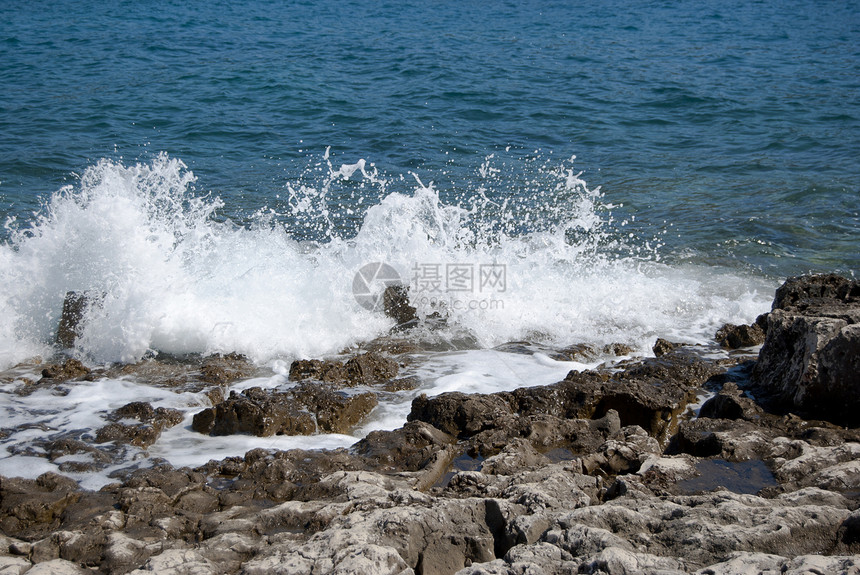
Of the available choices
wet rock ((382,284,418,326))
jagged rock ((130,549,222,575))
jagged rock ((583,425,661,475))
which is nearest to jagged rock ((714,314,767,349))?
jagged rock ((583,425,661,475))

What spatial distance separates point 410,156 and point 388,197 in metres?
3.53

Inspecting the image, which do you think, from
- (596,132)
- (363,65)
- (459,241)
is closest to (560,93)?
(596,132)

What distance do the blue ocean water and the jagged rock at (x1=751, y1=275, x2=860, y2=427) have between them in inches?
59.1

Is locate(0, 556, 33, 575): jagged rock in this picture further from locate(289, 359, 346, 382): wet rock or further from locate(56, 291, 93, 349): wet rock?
locate(56, 291, 93, 349): wet rock

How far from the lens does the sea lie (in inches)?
221

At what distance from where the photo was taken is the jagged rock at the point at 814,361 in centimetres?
378

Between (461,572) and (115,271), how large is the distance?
4793 mm

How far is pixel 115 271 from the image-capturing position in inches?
242

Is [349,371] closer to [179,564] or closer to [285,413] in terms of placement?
[285,413]

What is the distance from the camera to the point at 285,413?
13.8 feet

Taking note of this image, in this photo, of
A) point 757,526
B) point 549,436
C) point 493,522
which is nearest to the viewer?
point 757,526

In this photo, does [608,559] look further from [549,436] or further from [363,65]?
[363,65]

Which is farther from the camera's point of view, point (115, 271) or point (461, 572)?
point (115, 271)

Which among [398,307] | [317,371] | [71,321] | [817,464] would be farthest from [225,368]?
[817,464]
